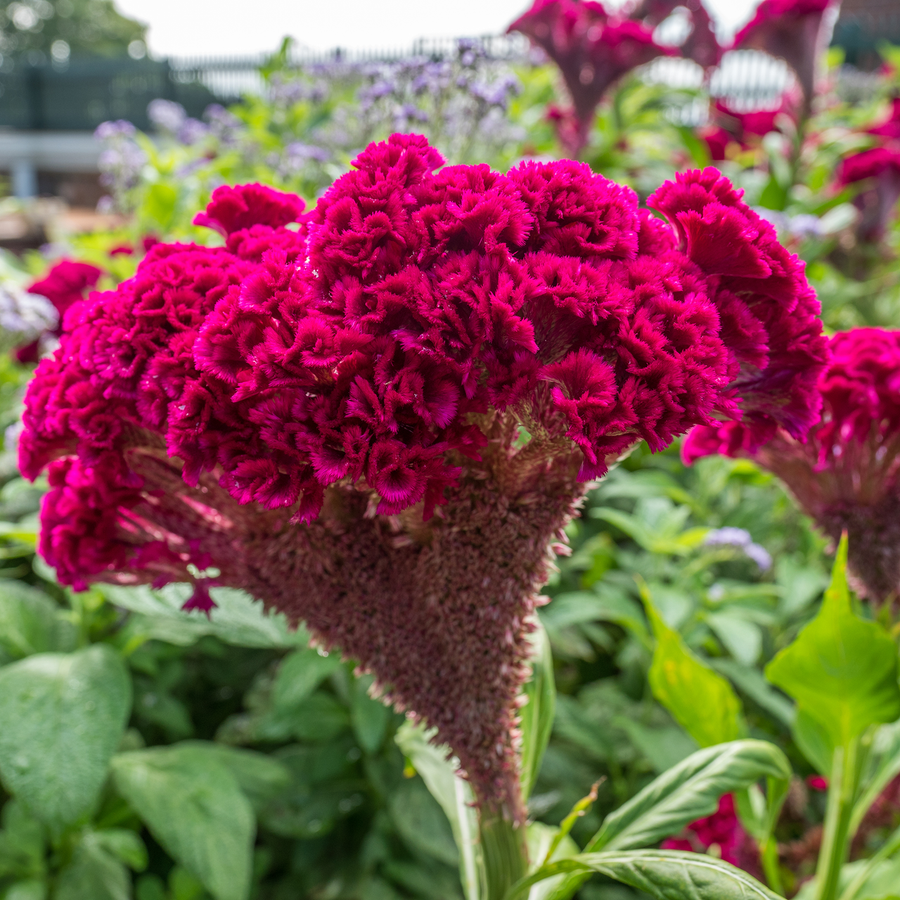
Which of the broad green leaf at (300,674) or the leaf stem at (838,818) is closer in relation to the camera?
the leaf stem at (838,818)

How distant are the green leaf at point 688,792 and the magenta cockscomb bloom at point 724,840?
0.62 metres

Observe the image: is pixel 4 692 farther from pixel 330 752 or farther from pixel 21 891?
pixel 330 752

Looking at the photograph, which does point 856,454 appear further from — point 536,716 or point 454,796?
point 454,796

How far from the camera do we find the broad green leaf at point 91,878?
1.51 m

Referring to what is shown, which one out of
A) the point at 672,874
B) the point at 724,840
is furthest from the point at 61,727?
the point at 724,840

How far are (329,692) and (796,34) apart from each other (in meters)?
3.31

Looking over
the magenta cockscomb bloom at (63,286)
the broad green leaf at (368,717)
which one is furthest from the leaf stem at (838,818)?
the magenta cockscomb bloom at (63,286)

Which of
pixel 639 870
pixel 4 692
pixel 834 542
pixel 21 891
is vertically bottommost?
pixel 21 891

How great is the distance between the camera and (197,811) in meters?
1.46

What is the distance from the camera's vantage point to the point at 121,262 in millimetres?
2471

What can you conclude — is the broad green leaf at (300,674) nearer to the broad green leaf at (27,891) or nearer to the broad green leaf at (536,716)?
the broad green leaf at (536,716)

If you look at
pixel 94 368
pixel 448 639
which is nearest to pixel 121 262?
pixel 94 368

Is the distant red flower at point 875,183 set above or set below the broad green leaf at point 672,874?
above

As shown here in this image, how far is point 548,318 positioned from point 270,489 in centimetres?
32
